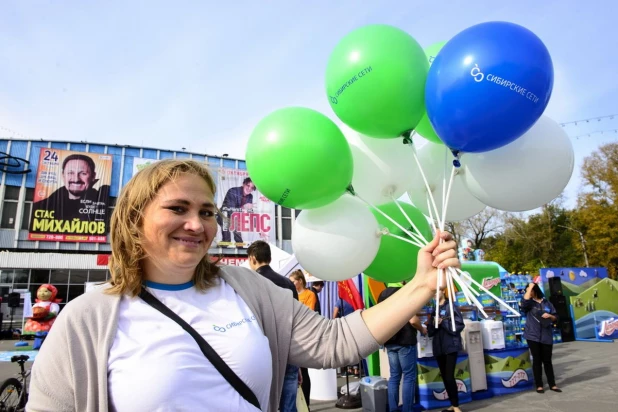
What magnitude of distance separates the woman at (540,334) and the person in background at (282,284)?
4.15 m

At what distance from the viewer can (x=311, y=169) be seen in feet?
6.70

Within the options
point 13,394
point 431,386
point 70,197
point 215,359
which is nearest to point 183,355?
point 215,359

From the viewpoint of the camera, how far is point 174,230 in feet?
4.23

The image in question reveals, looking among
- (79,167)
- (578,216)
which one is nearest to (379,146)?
(79,167)

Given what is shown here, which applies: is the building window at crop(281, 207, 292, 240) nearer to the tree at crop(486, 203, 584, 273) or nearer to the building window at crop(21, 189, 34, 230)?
the building window at crop(21, 189, 34, 230)

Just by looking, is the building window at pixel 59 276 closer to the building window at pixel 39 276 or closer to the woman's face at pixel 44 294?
the building window at pixel 39 276

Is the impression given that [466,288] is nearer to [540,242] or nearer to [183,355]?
[183,355]

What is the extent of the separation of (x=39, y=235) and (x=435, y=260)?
74.3ft

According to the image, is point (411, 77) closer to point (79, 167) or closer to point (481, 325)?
point (481, 325)

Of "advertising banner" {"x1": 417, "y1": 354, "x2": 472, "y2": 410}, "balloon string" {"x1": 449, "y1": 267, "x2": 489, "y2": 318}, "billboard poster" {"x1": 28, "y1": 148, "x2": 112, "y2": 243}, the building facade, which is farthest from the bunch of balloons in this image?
"billboard poster" {"x1": 28, "y1": 148, "x2": 112, "y2": 243}

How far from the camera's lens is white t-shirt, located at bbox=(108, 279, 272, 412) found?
1.09 m

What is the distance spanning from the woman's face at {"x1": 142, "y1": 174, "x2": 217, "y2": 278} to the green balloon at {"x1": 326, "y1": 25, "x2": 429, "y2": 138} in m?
1.08

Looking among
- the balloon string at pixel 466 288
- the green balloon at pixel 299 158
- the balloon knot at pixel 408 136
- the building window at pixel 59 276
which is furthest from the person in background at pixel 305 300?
the building window at pixel 59 276

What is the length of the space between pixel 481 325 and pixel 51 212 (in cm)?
2065
